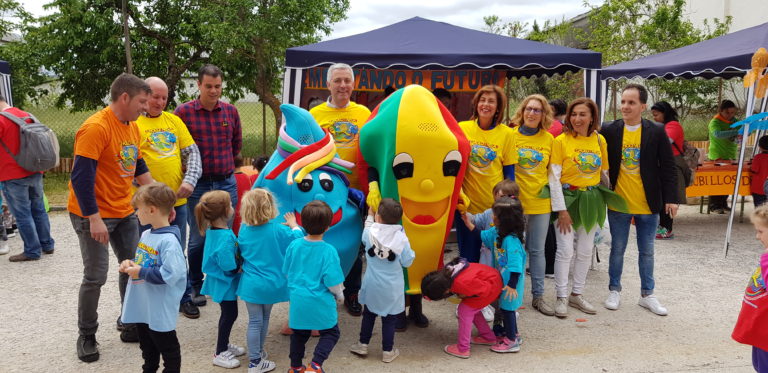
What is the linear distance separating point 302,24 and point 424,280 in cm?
886

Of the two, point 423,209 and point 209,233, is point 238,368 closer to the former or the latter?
point 209,233

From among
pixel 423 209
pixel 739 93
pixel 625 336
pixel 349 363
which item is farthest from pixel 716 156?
pixel 739 93

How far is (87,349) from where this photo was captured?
12.3ft

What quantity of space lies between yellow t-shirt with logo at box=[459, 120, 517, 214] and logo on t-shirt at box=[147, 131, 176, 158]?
2132 millimetres

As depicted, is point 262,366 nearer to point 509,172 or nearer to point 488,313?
point 488,313

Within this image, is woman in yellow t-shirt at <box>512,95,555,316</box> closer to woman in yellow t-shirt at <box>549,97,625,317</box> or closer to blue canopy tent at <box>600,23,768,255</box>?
woman in yellow t-shirt at <box>549,97,625,317</box>

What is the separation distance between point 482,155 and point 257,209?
1.66 metres

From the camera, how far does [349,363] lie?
376 centimetres

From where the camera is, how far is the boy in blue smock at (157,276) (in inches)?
117

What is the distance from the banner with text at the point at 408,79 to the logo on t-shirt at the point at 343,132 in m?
3.47

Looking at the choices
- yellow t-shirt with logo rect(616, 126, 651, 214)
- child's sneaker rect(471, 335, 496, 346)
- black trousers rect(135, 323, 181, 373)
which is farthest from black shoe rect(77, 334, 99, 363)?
yellow t-shirt with logo rect(616, 126, 651, 214)

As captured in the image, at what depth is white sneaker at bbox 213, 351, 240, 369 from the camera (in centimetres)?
365

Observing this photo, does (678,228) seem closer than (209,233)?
No

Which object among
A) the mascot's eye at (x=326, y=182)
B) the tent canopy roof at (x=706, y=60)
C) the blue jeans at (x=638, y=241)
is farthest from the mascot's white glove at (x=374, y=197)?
the tent canopy roof at (x=706, y=60)
